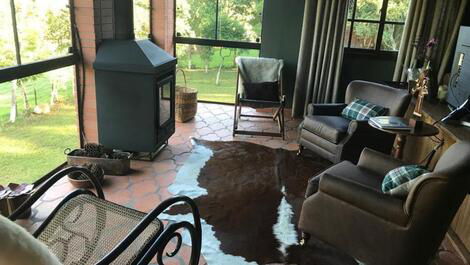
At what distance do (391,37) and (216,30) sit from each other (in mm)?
2379

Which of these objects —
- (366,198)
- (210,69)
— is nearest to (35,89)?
(366,198)

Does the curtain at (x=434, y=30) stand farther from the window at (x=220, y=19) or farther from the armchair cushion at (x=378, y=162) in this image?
the armchair cushion at (x=378, y=162)

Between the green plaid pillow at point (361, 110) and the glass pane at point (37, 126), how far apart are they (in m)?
2.68

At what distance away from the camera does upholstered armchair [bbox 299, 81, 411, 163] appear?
3410 mm

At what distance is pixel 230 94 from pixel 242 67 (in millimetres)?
1332

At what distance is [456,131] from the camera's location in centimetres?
288

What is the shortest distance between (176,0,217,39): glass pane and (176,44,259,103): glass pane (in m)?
0.20

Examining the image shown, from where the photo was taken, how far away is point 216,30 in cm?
526

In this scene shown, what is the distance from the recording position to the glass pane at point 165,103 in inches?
144

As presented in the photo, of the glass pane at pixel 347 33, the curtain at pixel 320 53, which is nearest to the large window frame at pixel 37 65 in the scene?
the curtain at pixel 320 53

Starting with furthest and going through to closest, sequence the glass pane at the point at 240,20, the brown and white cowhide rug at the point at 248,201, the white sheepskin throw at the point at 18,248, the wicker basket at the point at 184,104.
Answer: the glass pane at the point at 240,20 → the wicker basket at the point at 184,104 → the brown and white cowhide rug at the point at 248,201 → the white sheepskin throw at the point at 18,248

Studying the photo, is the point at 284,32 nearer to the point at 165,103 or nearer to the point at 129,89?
the point at 165,103

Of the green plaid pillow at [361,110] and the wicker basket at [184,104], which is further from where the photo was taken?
the wicker basket at [184,104]

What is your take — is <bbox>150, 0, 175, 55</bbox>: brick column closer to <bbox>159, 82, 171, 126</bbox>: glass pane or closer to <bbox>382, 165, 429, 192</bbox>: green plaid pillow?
<bbox>159, 82, 171, 126</bbox>: glass pane
